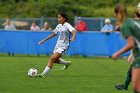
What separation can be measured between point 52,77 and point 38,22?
17547 mm

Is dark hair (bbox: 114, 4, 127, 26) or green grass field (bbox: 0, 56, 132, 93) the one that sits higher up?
dark hair (bbox: 114, 4, 127, 26)

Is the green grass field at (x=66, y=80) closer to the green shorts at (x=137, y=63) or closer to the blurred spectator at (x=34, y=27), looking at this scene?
the green shorts at (x=137, y=63)

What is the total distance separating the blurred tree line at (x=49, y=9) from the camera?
43750 millimetres

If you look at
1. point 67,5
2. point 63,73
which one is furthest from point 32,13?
point 63,73

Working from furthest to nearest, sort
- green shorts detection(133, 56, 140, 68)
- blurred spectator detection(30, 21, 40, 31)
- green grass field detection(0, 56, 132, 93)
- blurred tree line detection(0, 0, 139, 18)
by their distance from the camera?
1. blurred tree line detection(0, 0, 139, 18)
2. blurred spectator detection(30, 21, 40, 31)
3. green grass field detection(0, 56, 132, 93)
4. green shorts detection(133, 56, 140, 68)

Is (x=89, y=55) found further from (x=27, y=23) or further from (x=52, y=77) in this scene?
(x=52, y=77)

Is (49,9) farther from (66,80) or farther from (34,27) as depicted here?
(66,80)

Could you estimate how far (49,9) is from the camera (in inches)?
1702

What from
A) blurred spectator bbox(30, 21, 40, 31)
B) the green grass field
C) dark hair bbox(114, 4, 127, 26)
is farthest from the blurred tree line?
dark hair bbox(114, 4, 127, 26)

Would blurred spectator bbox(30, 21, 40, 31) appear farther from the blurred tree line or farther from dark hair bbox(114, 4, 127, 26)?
dark hair bbox(114, 4, 127, 26)

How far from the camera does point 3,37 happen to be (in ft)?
102

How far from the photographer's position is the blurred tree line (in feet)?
144

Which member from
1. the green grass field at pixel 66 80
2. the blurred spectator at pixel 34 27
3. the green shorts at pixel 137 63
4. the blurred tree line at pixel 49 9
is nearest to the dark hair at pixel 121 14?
the green shorts at pixel 137 63

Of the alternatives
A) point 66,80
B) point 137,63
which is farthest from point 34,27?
point 137,63
